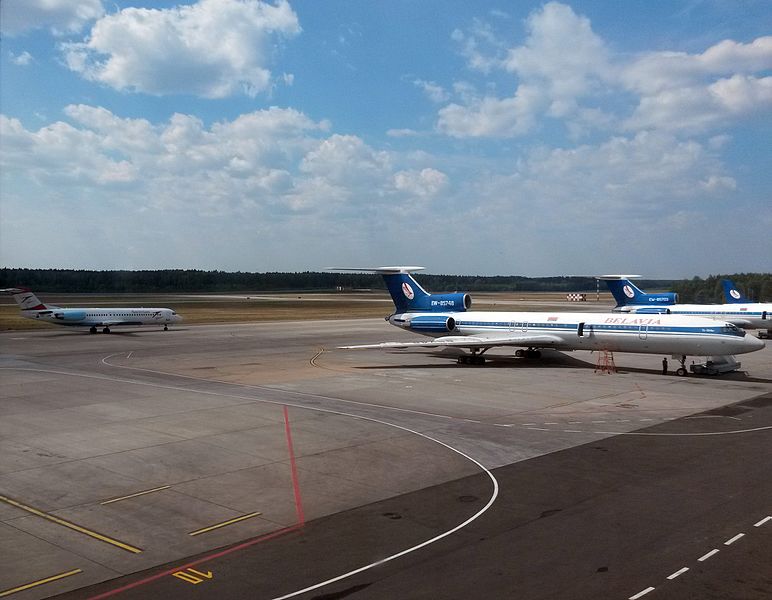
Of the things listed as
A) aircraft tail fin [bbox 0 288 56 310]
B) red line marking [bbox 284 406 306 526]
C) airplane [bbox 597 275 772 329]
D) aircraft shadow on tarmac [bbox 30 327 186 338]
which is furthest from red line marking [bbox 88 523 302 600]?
aircraft tail fin [bbox 0 288 56 310]

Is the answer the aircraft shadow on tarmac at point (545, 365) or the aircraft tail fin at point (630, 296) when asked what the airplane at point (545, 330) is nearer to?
the aircraft shadow on tarmac at point (545, 365)

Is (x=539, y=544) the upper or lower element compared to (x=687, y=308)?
lower

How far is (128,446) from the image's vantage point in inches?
790

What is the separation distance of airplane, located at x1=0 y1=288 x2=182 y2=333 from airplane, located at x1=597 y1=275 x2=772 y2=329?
49615mm

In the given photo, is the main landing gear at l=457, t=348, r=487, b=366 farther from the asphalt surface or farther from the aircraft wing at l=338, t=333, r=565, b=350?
the asphalt surface

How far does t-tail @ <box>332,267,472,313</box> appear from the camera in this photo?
46.2 metres

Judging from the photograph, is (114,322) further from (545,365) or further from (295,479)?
(295,479)

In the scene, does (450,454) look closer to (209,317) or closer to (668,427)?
(668,427)

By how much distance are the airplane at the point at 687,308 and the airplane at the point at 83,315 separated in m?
49.6

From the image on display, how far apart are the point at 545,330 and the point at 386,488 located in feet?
86.3

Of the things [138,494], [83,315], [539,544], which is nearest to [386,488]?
[539,544]

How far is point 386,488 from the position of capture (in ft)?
52.1

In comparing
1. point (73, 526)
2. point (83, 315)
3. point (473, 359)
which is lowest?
point (73, 526)

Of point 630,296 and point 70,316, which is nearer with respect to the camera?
point 70,316
